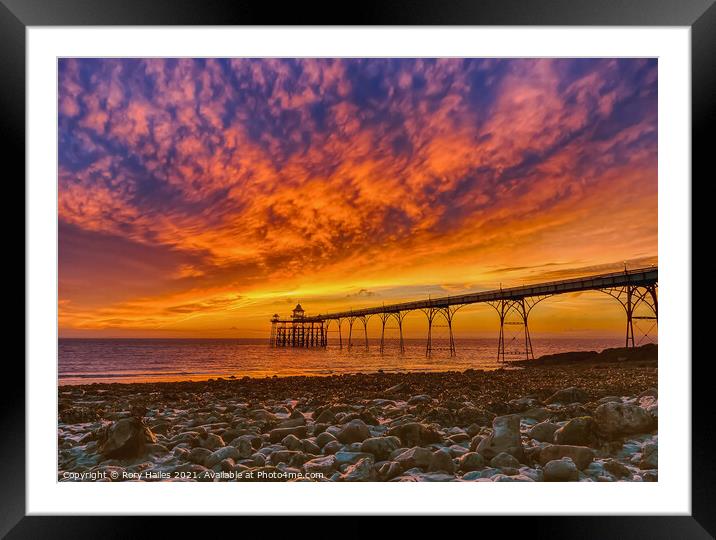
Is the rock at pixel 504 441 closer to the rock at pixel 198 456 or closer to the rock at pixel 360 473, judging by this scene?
the rock at pixel 360 473

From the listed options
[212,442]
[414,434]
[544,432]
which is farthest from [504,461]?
[212,442]

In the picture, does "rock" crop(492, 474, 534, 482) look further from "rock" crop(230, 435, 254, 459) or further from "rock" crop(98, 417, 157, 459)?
"rock" crop(98, 417, 157, 459)

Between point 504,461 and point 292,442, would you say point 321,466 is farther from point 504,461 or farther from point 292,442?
point 504,461

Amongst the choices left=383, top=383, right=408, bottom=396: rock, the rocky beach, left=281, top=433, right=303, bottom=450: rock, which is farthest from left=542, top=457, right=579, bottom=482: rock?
left=383, top=383, right=408, bottom=396: rock

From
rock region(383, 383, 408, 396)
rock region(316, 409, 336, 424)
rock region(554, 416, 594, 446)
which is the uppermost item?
rock region(554, 416, 594, 446)

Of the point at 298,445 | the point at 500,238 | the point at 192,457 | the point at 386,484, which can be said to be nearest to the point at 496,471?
the point at 386,484

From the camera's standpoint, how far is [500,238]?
5.86 m

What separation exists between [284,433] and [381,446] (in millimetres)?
801

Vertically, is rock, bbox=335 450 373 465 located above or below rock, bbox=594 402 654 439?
below

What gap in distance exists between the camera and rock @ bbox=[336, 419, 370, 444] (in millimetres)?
3287

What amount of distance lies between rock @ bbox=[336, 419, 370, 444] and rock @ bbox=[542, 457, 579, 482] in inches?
48.5

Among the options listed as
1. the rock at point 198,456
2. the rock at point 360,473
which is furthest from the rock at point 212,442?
the rock at point 360,473

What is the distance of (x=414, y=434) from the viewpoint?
3281 mm

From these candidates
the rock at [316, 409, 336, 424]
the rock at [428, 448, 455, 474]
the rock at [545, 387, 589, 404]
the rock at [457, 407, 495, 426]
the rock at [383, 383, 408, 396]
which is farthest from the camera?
the rock at [383, 383, 408, 396]
